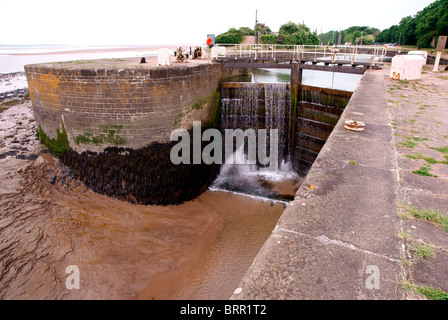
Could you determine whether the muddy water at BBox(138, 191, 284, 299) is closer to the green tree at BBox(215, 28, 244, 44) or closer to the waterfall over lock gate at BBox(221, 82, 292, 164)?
the waterfall over lock gate at BBox(221, 82, 292, 164)

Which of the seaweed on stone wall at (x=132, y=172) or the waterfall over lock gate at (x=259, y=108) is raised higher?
the waterfall over lock gate at (x=259, y=108)

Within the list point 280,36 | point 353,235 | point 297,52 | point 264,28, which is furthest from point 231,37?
point 353,235

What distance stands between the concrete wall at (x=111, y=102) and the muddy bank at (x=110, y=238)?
1.68 meters

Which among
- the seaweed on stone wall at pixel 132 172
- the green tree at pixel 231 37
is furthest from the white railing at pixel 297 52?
the green tree at pixel 231 37

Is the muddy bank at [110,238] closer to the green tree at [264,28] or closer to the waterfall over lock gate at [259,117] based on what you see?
the waterfall over lock gate at [259,117]

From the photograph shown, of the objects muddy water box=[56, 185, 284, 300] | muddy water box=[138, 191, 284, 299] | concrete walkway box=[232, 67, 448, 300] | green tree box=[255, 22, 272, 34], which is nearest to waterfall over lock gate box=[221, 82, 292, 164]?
muddy water box=[138, 191, 284, 299]

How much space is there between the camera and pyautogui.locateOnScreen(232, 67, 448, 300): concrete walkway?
2053 millimetres

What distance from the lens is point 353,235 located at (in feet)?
8.33

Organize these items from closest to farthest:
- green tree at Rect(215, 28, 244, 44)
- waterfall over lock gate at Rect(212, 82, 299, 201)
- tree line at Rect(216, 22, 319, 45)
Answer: waterfall over lock gate at Rect(212, 82, 299, 201)
green tree at Rect(215, 28, 244, 44)
tree line at Rect(216, 22, 319, 45)

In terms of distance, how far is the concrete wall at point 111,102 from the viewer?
27.8 feet

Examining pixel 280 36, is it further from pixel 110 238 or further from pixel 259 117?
pixel 110 238

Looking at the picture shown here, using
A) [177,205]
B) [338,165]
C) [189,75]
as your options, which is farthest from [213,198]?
[338,165]

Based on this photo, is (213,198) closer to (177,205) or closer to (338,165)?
(177,205)

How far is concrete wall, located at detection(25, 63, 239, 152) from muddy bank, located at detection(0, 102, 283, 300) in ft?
5.51
